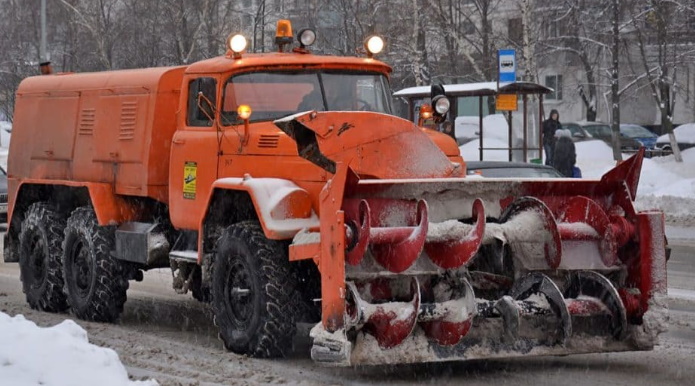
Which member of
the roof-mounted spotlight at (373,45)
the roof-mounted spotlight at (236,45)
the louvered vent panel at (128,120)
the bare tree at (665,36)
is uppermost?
the bare tree at (665,36)

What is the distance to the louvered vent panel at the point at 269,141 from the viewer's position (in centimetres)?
970

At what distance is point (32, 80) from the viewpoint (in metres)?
13.5

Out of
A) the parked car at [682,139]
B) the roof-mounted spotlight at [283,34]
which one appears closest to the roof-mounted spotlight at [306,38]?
the roof-mounted spotlight at [283,34]

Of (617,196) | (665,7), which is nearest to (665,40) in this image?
(665,7)

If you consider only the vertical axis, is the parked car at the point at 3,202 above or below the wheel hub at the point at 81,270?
above

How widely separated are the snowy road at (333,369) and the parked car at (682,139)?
116 feet

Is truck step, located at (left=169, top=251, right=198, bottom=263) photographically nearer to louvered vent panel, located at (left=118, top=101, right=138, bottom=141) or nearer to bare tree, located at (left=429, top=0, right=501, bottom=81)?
louvered vent panel, located at (left=118, top=101, right=138, bottom=141)

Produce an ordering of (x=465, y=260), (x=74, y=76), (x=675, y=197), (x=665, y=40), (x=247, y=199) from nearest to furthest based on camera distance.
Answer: (x=465, y=260)
(x=247, y=199)
(x=74, y=76)
(x=675, y=197)
(x=665, y=40)

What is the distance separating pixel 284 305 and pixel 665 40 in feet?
104

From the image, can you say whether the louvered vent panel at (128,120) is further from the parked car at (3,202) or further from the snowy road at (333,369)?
the parked car at (3,202)

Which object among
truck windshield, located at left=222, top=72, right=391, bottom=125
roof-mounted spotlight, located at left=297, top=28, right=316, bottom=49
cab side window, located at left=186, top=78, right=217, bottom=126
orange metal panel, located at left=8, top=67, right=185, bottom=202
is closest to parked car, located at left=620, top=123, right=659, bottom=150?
orange metal panel, located at left=8, top=67, right=185, bottom=202

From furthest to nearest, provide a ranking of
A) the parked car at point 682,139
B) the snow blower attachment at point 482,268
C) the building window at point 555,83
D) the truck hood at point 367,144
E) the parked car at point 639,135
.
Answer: the building window at point 555,83 < the parked car at point 639,135 < the parked car at point 682,139 < the truck hood at point 367,144 < the snow blower attachment at point 482,268

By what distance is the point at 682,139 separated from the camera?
4628 cm

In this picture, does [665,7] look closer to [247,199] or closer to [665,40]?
[665,40]
